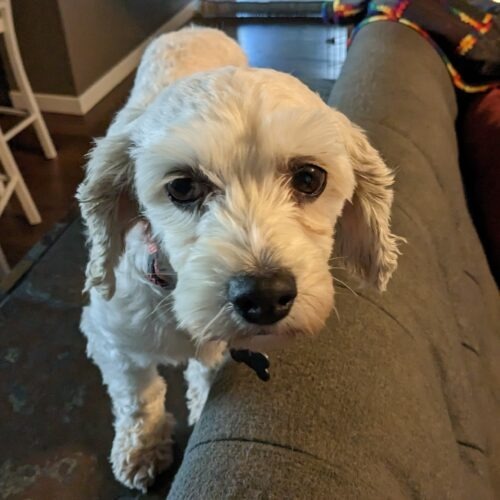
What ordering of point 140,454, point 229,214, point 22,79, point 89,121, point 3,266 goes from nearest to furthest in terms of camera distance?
point 229,214 → point 140,454 → point 3,266 → point 22,79 → point 89,121

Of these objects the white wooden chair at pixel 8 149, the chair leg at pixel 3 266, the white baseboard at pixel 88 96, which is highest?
the white wooden chair at pixel 8 149

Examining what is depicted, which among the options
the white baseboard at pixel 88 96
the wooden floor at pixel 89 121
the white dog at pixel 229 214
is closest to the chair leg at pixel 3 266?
the wooden floor at pixel 89 121

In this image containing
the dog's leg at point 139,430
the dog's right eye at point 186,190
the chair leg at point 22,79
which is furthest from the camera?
the chair leg at point 22,79

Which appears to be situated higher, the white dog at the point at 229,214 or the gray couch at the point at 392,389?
the white dog at the point at 229,214

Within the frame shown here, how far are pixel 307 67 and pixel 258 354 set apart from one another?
342 cm

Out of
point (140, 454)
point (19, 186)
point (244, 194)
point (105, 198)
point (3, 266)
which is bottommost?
point (3, 266)

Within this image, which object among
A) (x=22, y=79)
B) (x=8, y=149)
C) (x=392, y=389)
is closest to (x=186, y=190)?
(x=392, y=389)

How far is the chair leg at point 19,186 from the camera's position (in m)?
2.46

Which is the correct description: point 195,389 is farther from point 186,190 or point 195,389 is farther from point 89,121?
point 89,121

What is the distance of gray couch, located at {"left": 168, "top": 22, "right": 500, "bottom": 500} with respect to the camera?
2.45 feet

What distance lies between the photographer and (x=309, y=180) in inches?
37.0

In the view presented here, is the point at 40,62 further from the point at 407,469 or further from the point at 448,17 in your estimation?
the point at 407,469

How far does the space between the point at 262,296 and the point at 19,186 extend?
2032 mm

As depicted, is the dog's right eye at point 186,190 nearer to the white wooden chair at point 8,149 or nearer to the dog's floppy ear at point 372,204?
the dog's floppy ear at point 372,204
